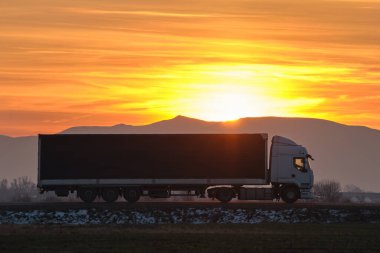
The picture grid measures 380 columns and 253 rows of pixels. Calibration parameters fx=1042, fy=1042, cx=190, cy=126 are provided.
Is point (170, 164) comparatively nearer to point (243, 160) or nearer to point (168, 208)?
point (243, 160)

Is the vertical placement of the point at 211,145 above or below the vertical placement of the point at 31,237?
above

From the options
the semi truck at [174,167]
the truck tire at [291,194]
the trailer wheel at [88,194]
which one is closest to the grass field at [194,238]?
the truck tire at [291,194]

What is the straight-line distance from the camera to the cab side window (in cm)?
6775

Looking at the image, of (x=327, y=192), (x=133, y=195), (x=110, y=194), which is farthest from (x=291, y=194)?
(x=327, y=192)

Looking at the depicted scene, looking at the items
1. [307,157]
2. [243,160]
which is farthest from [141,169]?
[307,157]

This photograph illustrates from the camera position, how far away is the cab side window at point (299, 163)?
67.8 metres

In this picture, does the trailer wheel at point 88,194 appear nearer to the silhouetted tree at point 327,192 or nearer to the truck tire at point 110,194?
the truck tire at point 110,194

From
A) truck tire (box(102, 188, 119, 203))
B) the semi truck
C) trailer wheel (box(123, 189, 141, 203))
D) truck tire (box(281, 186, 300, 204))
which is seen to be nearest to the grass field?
truck tire (box(281, 186, 300, 204))

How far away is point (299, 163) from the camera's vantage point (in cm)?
6788

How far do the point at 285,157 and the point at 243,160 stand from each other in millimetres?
2860

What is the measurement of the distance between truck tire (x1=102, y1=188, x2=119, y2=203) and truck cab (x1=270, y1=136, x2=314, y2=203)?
1014 cm

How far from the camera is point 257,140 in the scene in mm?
67312

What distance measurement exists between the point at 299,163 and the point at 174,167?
26.7ft

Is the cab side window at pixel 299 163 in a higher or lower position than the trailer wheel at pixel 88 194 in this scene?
higher
